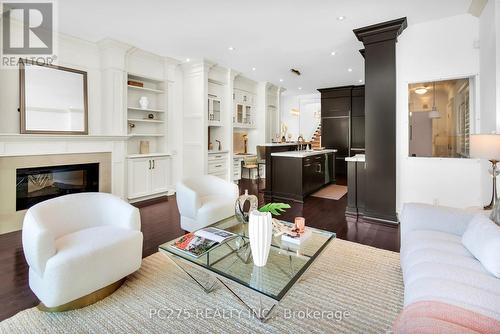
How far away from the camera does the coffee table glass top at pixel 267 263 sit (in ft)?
4.93

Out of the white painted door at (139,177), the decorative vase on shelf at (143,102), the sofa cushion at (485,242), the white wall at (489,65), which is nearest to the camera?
the sofa cushion at (485,242)

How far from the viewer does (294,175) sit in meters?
4.98

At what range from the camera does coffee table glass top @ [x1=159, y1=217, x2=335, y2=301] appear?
150cm

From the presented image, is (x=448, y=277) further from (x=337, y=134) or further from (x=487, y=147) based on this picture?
(x=337, y=134)

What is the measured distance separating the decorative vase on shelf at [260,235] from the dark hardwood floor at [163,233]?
1.54 metres

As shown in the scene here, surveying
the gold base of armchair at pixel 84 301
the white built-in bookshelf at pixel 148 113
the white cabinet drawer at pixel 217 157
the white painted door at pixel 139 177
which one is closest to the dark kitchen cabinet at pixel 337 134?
the white cabinet drawer at pixel 217 157

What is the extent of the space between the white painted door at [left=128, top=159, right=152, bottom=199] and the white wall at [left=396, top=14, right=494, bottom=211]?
14.6ft

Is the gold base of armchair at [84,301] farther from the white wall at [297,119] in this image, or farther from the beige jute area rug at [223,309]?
the white wall at [297,119]

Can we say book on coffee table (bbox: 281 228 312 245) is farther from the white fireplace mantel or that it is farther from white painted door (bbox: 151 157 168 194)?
white painted door (bbox: 151 157 168 194)

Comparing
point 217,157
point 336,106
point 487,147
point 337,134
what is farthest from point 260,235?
point 336,106

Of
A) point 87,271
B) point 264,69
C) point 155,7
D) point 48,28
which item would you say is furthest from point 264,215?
point 264,69

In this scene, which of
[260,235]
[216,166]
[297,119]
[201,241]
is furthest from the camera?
[297,119]

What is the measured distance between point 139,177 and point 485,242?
16.4ft

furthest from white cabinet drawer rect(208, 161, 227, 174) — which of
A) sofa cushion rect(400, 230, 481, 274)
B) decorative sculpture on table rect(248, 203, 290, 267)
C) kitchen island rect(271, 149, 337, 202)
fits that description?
sofa cushion rect(400, 230, 481, 274)
